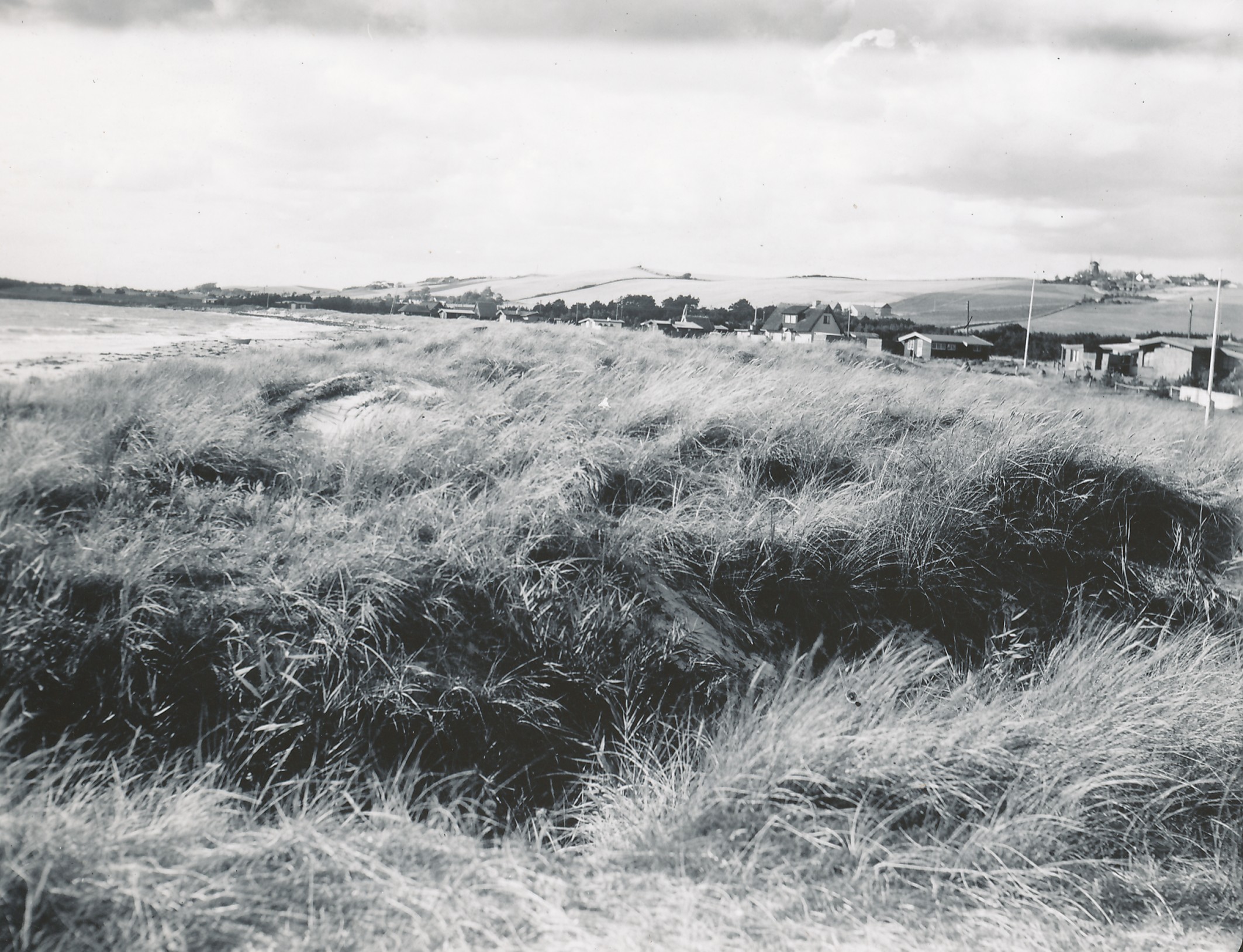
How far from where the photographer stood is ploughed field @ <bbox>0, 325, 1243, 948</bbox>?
80.2 inches

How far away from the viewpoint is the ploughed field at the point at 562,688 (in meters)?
2.04

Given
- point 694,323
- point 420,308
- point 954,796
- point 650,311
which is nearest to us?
point 954,796

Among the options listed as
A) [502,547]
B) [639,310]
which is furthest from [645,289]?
[502,547]

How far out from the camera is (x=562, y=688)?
309 centimetres

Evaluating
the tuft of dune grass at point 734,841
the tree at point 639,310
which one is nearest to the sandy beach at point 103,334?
the tuft of dune grass at point 734,841

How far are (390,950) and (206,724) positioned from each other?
3.62 ft

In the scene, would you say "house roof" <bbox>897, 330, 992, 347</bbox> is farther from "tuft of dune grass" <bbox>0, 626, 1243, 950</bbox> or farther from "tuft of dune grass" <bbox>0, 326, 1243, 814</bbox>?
"tuft of dune grass" <bbox>0, 626, 1243, 950</bbox>

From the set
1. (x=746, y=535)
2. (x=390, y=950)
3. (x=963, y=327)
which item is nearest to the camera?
(x=390, y=950)

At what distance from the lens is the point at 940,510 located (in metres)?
4.41

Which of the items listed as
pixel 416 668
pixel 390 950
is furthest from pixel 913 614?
pixel 390 950

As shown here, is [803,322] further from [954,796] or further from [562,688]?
[954,796]

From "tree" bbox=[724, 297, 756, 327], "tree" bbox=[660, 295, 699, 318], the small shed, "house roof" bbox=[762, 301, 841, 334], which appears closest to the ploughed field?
"tree" bbox=[660, 295, 699, 318]

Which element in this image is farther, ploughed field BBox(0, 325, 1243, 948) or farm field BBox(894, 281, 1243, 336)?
farm field BBox(894, 281, 1243, 336)

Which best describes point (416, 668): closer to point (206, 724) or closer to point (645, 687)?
point (206, 724)
